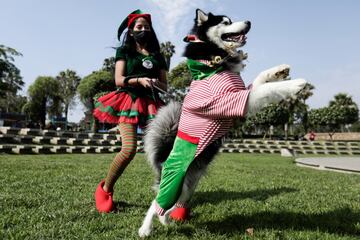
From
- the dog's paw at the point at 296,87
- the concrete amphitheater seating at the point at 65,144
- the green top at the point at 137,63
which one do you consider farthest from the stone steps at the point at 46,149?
the dog's paw at the point at 296,87

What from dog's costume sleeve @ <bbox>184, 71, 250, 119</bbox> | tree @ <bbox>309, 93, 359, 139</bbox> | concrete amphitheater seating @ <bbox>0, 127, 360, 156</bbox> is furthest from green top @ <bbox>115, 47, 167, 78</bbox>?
tree @ <bbox>309, 93, 359, 139</bbox>

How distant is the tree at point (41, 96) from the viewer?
190ft

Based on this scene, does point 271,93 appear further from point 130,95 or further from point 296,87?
point 130,95

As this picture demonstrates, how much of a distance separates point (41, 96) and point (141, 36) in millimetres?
59573

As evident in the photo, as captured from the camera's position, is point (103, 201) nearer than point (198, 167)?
No

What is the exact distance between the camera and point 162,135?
9.88ft

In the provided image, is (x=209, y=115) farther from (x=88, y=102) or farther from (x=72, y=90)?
(x=72, y=90)

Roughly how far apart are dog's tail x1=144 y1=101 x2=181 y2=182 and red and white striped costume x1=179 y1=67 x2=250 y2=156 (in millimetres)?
213

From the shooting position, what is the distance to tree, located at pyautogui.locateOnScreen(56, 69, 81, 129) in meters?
62.0

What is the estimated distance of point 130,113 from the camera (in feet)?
12.0

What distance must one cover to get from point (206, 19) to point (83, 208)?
2.43 metres

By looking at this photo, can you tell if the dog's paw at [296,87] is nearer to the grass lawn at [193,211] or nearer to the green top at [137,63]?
the grass lawn at [193,211]

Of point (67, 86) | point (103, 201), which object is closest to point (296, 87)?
point (103, 201)

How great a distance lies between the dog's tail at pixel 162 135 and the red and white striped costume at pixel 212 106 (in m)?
0.21
